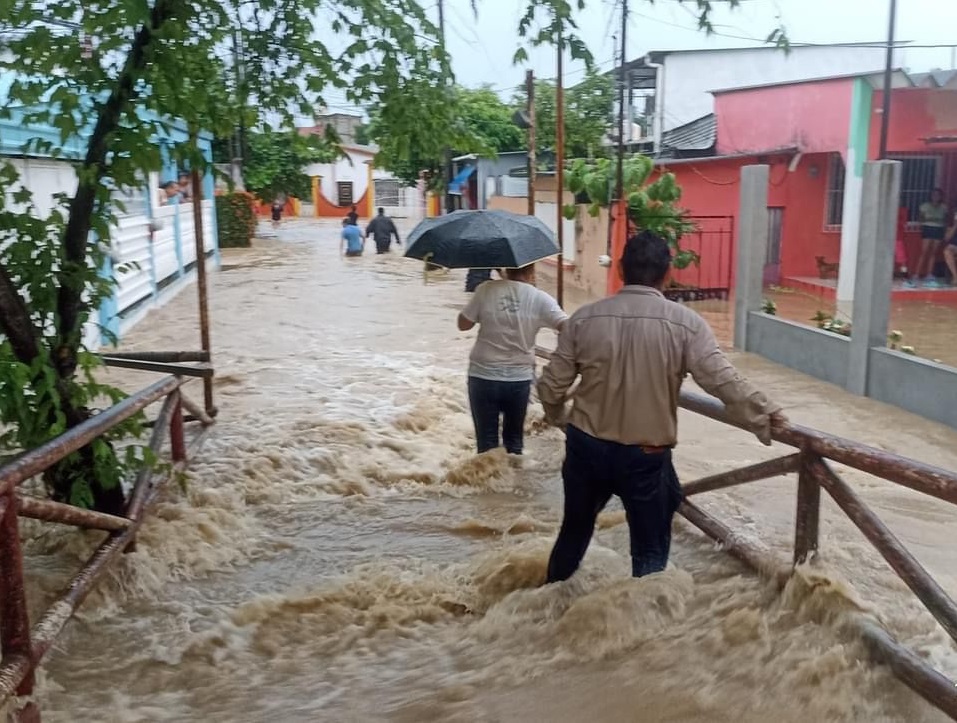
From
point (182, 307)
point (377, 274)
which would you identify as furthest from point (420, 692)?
point (377, 274)

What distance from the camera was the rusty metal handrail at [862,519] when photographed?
3000 mm

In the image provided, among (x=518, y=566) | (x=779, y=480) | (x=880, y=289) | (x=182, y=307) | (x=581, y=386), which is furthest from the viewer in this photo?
(x=182, y=307)

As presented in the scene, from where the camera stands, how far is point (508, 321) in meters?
5.72

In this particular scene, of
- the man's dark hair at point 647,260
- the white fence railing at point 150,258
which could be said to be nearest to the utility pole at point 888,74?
the white fence railing at point 150,258

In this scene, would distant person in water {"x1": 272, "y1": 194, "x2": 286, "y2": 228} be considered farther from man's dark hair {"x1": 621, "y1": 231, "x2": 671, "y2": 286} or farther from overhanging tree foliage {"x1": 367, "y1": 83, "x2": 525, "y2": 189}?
man's dark hair {"x1": 621, "y1": 231, "x2": 671, "y2": 286}

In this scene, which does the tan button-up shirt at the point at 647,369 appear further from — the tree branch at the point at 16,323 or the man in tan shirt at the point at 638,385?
the tree branch at the point at 16,323

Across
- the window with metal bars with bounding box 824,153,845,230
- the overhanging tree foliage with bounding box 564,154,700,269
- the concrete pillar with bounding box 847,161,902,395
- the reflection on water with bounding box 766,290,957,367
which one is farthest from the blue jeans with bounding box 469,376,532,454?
the window with metal bars with bounding box 824,153,845,230

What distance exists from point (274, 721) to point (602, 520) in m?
2.34

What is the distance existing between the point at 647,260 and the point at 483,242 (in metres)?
2.16

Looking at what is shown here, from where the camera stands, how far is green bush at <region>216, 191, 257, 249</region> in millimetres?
28819

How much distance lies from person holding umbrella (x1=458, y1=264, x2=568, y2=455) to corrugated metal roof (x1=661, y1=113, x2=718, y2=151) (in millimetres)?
15396

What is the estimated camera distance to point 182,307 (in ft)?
53.0

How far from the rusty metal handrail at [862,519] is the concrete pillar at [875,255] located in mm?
5454

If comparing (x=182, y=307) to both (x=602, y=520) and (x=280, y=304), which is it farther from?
(x=602, y=520)
